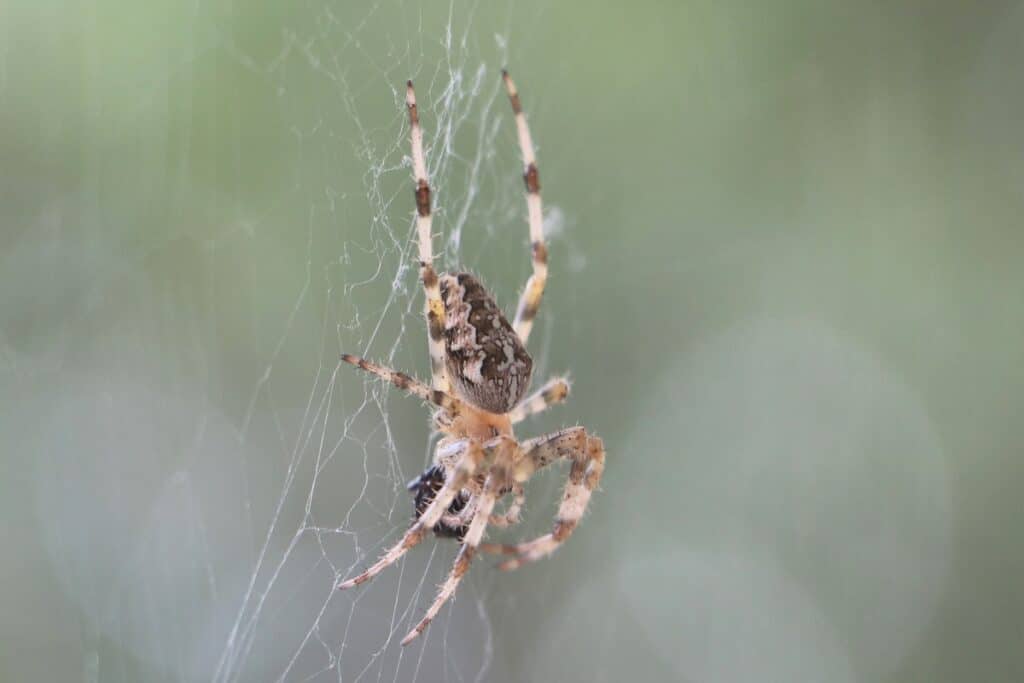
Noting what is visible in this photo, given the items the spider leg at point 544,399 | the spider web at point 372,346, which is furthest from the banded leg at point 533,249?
the spider web at point 372,346

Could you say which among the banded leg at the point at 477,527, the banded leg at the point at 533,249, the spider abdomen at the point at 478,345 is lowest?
the banded leg at the point at 477,527

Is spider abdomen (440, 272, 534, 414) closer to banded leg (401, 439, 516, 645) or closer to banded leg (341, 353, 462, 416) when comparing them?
banded leg (341, 353, 462, 416)

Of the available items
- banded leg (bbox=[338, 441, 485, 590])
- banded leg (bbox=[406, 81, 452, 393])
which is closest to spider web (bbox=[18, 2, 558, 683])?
banded leg (bbox=[406, 81, 452, 393])

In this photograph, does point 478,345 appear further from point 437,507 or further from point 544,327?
point 544,327

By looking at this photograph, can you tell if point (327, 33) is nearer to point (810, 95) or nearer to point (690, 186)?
point (690, 186)

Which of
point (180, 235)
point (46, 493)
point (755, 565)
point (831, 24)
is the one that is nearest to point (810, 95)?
point (831, 24)

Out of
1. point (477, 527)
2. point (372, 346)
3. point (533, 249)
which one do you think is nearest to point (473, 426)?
point (477, 527)

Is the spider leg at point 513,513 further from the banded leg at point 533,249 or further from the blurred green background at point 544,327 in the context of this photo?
the banded leg at point 533,249
